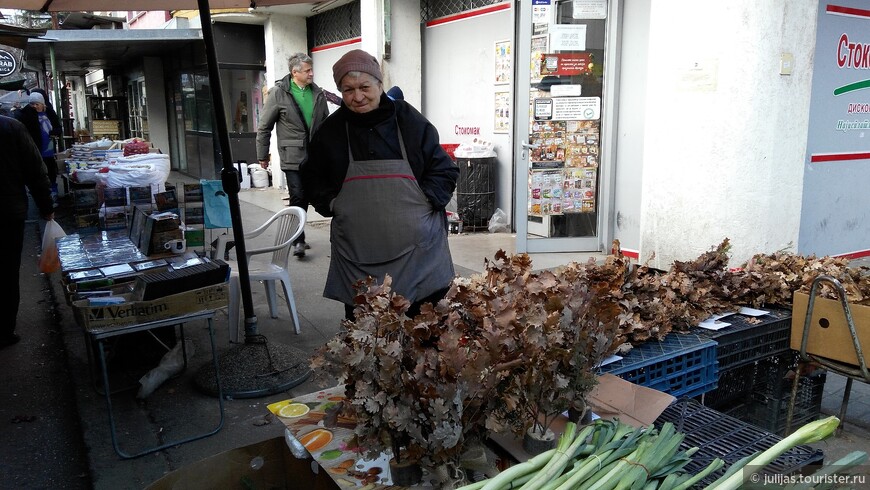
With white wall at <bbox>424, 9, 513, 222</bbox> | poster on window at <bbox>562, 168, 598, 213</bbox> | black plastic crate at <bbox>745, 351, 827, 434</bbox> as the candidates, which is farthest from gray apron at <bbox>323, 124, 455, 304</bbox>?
white wall at <bbox>424, 9, 513, 222</bbox>

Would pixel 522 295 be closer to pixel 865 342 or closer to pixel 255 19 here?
pixel 865 342

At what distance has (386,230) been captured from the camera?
10.1 feet

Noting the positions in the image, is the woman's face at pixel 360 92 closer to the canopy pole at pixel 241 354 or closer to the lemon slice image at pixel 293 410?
the canopy pole at pixel 241 354

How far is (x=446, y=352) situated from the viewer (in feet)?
5.30

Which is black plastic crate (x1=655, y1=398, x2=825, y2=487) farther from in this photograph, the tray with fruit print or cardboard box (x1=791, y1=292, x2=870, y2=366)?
cardboard box (x1=791, y1=292, x2=870, y2=366)

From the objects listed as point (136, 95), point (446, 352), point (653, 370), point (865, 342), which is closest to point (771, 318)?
point (865, 342)

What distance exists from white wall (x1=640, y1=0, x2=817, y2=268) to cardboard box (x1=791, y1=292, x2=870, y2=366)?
106 inches

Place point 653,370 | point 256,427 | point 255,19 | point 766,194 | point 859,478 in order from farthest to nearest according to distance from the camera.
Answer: point 255,19
point 766,194
point 256,427
point 653,370
point 859,478

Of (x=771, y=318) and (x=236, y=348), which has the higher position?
(x=771, y=318)

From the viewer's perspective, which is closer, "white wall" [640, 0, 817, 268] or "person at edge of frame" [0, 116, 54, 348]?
"person at edge of frame" [0, 116, 54, 348]

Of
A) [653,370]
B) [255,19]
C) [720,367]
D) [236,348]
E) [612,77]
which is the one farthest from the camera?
[255,19]

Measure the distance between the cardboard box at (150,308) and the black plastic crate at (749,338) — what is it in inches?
90.8

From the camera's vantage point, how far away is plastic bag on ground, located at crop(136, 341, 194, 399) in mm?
3855

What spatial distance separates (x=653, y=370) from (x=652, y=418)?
0.64m
